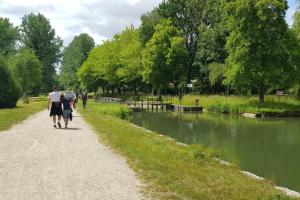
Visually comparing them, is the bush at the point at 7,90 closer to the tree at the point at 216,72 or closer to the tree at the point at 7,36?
the tree at the point at 216,72

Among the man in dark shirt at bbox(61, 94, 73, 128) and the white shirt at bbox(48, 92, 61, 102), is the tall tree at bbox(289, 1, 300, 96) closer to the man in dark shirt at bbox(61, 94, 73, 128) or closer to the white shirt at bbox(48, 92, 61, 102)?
the man in dark shirt at bbox(61, 94, 73, 128)

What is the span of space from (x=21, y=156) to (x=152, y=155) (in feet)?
12.8

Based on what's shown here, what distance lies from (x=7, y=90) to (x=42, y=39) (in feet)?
218

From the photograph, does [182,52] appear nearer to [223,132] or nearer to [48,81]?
[223,132]

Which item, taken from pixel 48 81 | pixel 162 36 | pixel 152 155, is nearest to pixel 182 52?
pixel 162 36

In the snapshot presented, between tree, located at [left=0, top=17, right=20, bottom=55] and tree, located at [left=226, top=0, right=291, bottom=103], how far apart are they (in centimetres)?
6400

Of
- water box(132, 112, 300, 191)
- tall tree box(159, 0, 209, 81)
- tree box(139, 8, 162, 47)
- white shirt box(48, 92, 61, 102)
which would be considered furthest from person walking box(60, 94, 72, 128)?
tree box(139, 8, 162, 47)

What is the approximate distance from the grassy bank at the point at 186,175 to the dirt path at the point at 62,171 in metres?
0.46

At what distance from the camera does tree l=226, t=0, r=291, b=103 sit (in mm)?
49781

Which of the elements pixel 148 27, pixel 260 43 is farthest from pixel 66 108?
pixel 148 27

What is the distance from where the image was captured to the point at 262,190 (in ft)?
32.7

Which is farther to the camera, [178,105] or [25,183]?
[178,105]

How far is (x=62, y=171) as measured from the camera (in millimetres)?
11344

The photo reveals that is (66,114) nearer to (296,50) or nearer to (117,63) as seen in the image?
(296,50)
